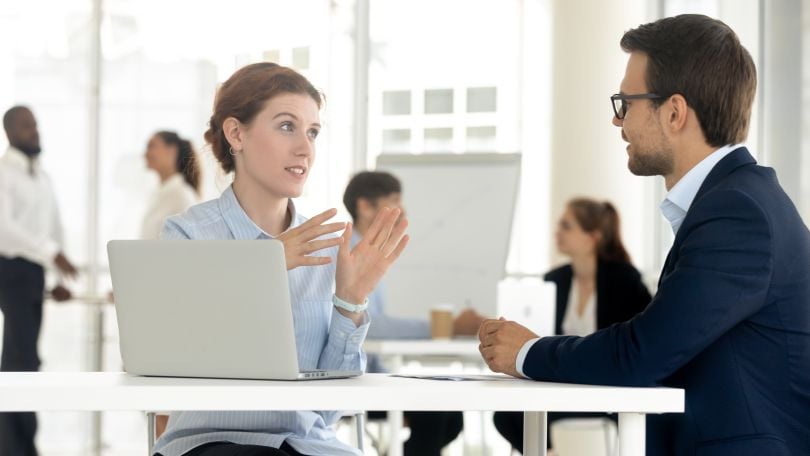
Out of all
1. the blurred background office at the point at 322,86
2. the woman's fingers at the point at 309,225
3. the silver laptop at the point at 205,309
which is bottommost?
the silver laptop at the point at 205,309

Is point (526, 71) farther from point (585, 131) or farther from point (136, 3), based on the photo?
point (136, 3)

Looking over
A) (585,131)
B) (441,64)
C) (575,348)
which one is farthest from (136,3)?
(575,348)

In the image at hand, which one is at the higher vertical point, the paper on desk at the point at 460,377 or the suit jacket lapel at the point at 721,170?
the suit jacket lapel at the point at 721,170

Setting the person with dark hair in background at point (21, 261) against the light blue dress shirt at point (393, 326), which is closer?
the light blue dress shirt at point (393, 326)

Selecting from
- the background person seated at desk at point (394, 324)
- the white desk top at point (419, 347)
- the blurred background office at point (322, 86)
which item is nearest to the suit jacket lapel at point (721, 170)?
the white desk top at point (419, 347)

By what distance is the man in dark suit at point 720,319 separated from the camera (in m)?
1.78

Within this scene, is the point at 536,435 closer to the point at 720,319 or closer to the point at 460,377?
the point at 460,377

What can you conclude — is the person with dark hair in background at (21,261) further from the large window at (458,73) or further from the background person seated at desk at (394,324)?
the large window at (458,73)

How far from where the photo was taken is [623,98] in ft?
6.69

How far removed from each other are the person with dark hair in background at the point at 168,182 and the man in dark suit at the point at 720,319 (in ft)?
14.4

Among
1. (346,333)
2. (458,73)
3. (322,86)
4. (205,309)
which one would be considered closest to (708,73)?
(346,333)

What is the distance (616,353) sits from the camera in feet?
5.93

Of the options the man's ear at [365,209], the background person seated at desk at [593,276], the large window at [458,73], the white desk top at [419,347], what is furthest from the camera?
the large window at [458,73]

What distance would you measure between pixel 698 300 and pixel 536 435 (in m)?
0.48
